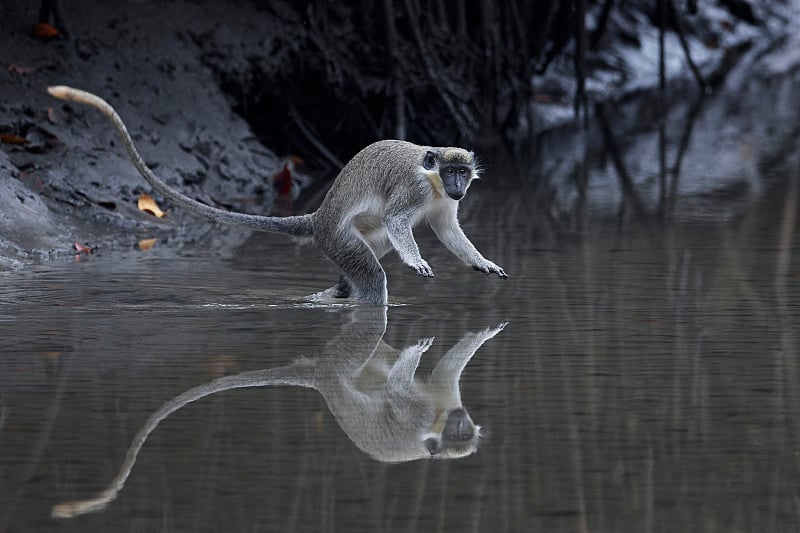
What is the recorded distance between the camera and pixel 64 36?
10.4 meters

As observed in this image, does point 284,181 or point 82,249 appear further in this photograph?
point 284,181

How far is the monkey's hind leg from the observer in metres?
6.34

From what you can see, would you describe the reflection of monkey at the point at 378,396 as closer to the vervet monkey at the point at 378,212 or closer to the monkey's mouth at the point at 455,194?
the vervet monkey at the point at 378,212

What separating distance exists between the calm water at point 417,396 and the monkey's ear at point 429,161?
57cm

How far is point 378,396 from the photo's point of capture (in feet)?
14.5

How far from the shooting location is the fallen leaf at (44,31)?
10.2 m

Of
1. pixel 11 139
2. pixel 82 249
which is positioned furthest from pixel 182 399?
pixel 11 139

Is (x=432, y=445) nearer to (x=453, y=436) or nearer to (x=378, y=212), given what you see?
(x=453, y=436)

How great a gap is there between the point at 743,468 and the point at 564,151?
383 inches

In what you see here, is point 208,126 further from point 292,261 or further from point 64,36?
point 292,261

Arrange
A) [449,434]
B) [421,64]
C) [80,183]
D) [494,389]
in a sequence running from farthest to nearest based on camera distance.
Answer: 1. [421,64]
2. [80,183]
3. [494,389]
4. [449,434]

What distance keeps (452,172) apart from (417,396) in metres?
2.35

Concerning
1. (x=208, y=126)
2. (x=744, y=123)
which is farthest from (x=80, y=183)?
(x=744, y=123)

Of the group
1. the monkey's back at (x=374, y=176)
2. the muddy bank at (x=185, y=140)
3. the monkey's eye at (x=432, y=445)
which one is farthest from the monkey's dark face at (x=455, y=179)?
the monkey's eye at (x=432, y=445)
